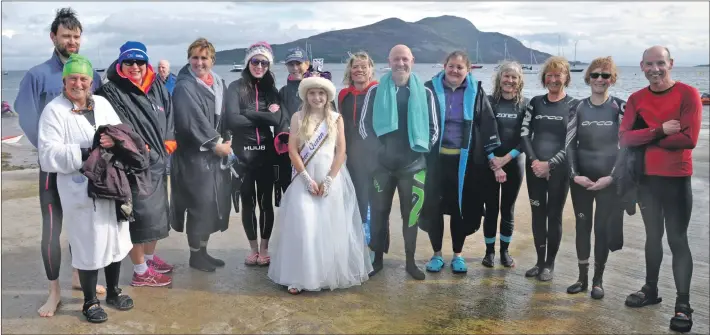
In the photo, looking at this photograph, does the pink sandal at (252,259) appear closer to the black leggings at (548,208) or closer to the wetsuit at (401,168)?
the wetsuit at (401,168)

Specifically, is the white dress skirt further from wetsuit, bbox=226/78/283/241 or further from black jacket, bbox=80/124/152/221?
black jacket, bbox=80/124/152/221

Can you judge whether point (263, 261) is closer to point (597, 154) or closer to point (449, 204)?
point (449, 204)

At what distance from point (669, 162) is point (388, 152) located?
7.45ft

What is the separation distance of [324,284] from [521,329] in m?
1.65

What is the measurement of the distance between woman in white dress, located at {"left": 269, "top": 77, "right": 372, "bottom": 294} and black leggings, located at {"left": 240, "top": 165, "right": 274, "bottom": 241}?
1.68 ft

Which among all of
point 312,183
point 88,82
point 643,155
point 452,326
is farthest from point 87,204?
point 643,155

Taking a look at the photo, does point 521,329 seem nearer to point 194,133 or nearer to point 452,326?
point 452,326

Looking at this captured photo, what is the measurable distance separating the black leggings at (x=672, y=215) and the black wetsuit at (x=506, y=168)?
44.6 inches

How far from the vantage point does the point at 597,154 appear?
4.36m

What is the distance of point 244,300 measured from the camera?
14.2 feet

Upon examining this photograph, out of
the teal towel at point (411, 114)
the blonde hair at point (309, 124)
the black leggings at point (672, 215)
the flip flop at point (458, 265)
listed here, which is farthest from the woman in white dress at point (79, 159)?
the black leggings at point (672, 215)

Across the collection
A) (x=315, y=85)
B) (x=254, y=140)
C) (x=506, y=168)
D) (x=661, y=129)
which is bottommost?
(x=506, y=168)

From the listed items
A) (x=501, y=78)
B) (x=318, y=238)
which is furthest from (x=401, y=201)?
(x=501, y=78)

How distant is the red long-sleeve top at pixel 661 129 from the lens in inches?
151
